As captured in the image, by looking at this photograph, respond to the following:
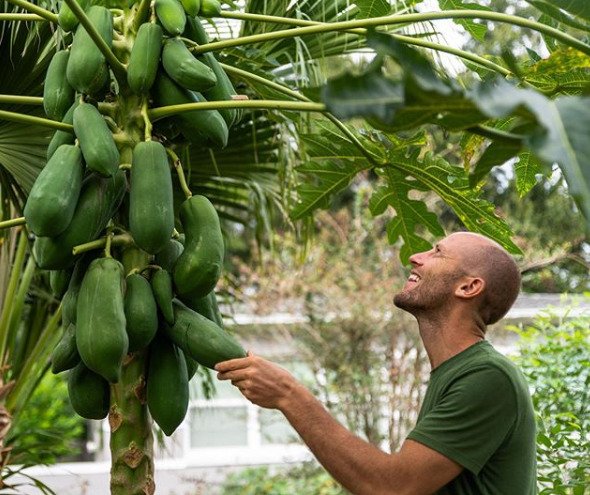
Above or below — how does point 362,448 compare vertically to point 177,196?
below

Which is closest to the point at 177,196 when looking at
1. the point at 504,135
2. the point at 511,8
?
the point at 504,135

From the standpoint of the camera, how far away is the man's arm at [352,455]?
2412mm

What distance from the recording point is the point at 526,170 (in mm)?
3135

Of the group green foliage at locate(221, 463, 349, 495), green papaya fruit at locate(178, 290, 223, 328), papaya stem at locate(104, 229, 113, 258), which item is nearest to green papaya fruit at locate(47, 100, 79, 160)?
papaya stem at locate(104, 229, 113, 258)

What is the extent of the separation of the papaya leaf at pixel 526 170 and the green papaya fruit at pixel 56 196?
4.64 ft

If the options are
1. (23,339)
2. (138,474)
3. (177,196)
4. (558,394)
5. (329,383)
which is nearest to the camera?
(138,474)

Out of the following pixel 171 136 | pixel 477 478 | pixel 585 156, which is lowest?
pixel 477 478

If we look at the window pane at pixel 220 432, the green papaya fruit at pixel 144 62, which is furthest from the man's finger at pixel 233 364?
the window pane at pixel 220 432

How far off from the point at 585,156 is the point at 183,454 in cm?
1176

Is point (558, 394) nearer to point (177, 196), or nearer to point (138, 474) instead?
point (177, 196)

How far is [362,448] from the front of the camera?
95.3 inches

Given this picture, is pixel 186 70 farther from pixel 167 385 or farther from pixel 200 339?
pixel 167 385

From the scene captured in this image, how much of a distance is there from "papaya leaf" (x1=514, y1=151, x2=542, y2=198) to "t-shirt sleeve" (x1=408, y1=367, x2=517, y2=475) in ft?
2.64

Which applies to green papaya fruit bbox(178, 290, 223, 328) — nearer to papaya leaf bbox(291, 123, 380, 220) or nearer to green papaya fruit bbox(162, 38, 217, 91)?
green papaya fruit bbox(162, 38, 217, 91)
